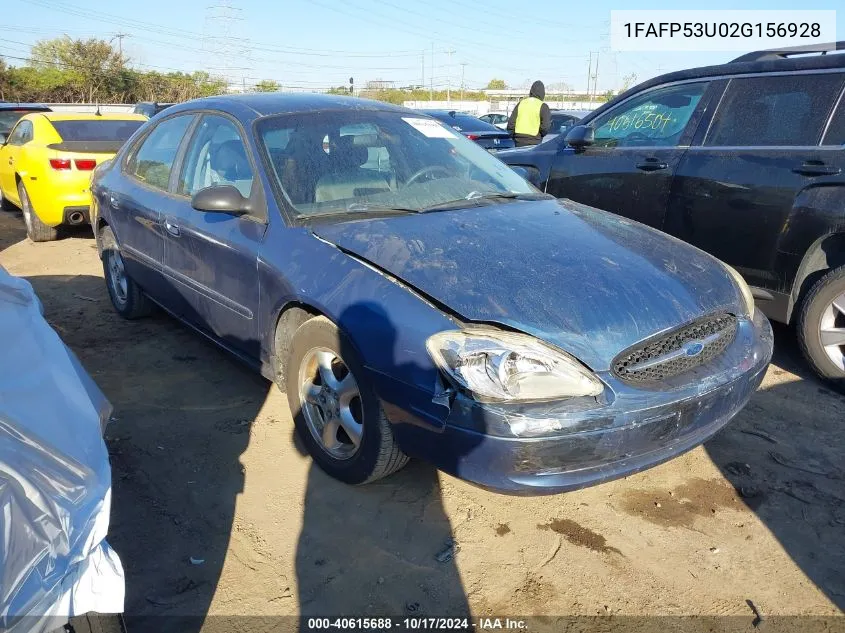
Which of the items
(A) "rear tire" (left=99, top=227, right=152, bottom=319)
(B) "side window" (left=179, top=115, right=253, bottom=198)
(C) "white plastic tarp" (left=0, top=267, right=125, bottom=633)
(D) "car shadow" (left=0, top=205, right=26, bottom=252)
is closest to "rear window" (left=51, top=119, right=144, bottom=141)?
(D) "car shadow" (left=0, top=205, right=26, bottom=252)

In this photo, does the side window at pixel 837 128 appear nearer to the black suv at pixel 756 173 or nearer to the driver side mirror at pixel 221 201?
the black suv at pixel 756 173

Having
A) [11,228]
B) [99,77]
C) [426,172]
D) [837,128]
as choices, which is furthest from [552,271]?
[99,77]

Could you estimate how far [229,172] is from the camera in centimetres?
353

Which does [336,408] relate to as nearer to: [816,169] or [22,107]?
[816,169]

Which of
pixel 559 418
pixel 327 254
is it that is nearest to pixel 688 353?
pixel 559 418

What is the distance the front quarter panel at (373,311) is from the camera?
2297 millimetres

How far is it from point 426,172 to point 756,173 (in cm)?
208

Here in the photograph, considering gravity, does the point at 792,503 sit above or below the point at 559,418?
below

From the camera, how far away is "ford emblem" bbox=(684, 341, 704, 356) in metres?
2.49

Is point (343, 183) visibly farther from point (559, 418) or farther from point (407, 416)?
point (559, 418)

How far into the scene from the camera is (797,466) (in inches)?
122

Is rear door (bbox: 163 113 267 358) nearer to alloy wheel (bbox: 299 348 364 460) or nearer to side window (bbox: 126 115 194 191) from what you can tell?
side window (bbox: 126 115 194 191)

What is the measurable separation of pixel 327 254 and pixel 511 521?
1.35 m

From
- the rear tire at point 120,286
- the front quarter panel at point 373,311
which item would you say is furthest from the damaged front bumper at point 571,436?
the rear tire at point 120,286
